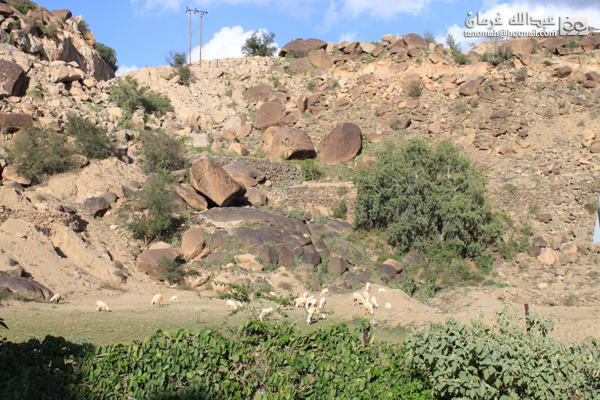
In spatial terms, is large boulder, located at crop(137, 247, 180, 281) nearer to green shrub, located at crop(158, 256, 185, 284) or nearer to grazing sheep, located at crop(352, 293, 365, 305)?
green shrub, located at crop(158, 256, 185, 284)

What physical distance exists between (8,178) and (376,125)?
21102 mm

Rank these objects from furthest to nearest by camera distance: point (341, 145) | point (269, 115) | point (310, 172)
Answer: point (269, 115) < point (341, 145) < point (310, 172)

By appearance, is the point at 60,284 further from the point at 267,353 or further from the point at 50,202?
the point at 267,353

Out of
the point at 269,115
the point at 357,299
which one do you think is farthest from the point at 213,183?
the point at 269,115

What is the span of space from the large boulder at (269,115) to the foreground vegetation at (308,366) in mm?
24475

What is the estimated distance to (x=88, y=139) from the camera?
19000 mm

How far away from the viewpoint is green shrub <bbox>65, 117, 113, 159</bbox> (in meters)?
19.0

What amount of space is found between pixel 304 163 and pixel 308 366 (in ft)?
64.7

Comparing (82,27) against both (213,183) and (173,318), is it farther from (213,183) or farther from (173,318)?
(173,318)

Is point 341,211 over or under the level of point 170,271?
over

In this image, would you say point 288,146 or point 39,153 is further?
point 288,146

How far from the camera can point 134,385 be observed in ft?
15.4

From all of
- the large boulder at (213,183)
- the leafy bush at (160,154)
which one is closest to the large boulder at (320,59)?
the leafy bush at (160,154)

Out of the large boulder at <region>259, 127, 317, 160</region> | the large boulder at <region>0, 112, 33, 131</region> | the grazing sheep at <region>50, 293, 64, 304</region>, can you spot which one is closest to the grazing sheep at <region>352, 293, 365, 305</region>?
the grazing sheep at <region>50, 293, 64, 304</region>
